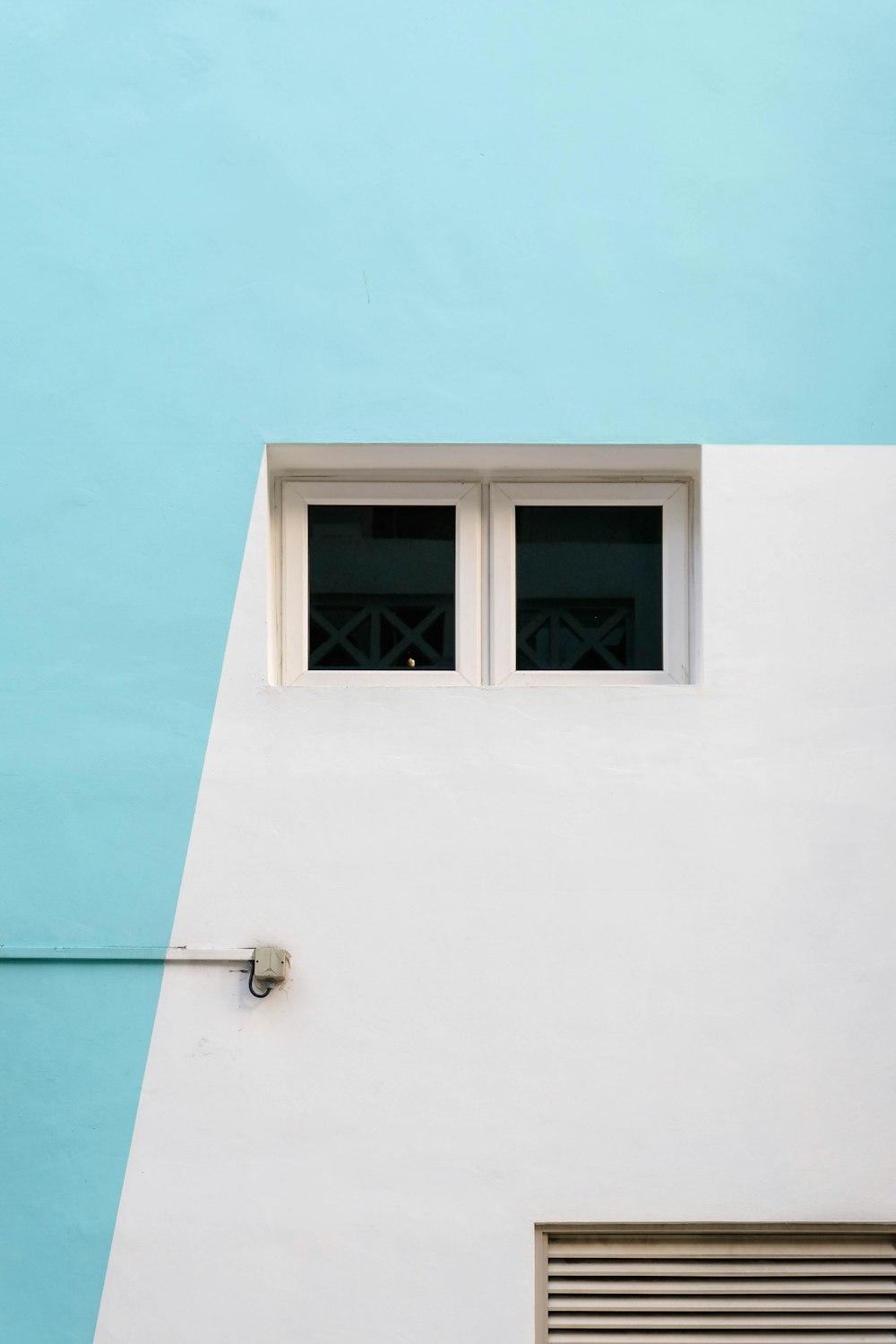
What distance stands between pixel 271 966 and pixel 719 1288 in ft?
5.17

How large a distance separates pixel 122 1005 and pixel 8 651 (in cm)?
106

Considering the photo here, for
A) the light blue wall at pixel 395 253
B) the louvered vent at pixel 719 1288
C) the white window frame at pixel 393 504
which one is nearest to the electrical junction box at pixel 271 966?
the white window frame at pixel 393 504

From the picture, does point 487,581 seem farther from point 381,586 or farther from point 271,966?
point 271,966

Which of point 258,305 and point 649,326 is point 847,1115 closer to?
point 649,326

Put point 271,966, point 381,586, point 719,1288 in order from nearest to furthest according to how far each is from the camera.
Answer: point 271,966 < point 719,1288 < point 381,586

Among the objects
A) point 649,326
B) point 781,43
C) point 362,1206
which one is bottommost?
point 362,1206

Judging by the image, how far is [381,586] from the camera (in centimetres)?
331

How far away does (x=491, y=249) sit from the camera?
3127 millimetres

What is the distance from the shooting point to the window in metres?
3.29

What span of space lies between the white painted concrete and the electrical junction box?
0.16 feet

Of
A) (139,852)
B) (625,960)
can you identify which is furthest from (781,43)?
(139,852)

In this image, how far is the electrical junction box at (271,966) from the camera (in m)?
2.95

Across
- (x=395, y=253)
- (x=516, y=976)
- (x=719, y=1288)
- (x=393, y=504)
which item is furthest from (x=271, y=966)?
(x=395, y=253)

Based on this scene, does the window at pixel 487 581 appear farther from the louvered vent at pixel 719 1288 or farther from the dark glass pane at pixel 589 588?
the louvered vent at pixel 719 1288
